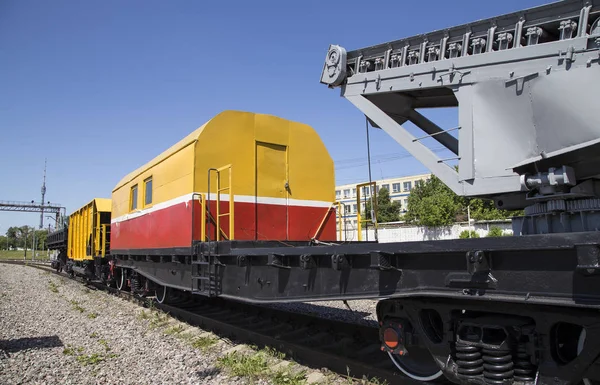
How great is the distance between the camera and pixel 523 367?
3357 mm

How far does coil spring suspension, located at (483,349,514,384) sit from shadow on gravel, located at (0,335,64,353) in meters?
6.85

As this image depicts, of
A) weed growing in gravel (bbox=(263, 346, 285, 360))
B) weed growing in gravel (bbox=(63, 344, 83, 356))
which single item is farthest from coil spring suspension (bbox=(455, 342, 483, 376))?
weed growing in gravel (bbox=(63, 344, 83, 356))

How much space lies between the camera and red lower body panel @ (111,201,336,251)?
7.26 meters

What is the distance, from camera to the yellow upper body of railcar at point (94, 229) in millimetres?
15344

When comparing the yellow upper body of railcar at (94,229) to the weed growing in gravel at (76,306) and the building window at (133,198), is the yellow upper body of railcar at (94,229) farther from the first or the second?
the building window at (133,198)

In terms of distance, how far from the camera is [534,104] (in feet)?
10.8

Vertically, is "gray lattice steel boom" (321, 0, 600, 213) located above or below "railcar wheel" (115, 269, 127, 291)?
above

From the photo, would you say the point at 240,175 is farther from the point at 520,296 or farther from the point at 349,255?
the point at 520,296

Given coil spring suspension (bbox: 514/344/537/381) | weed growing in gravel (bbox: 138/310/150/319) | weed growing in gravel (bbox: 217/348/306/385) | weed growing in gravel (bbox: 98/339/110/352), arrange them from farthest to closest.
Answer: weed growing in gravel (bbox: 138/310/150/319)
weed growing in gravel (bbox: 98/339/110/352)
weed growing in gravel (bbox: 217/348/306/385)
coil spring suspension (bbox: 514/344/537/381)

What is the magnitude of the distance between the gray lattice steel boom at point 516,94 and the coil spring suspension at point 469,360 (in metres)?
1.30

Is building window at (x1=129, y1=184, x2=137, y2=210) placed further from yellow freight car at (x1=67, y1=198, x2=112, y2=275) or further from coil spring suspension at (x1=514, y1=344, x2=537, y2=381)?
coil spring suspension at (x1=514, y1=344, x2=537, y2=381)

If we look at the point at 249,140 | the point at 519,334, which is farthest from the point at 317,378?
the point at 249,140

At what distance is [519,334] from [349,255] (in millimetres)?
1701

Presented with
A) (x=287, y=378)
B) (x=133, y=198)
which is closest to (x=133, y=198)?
(x=133, y=198)
